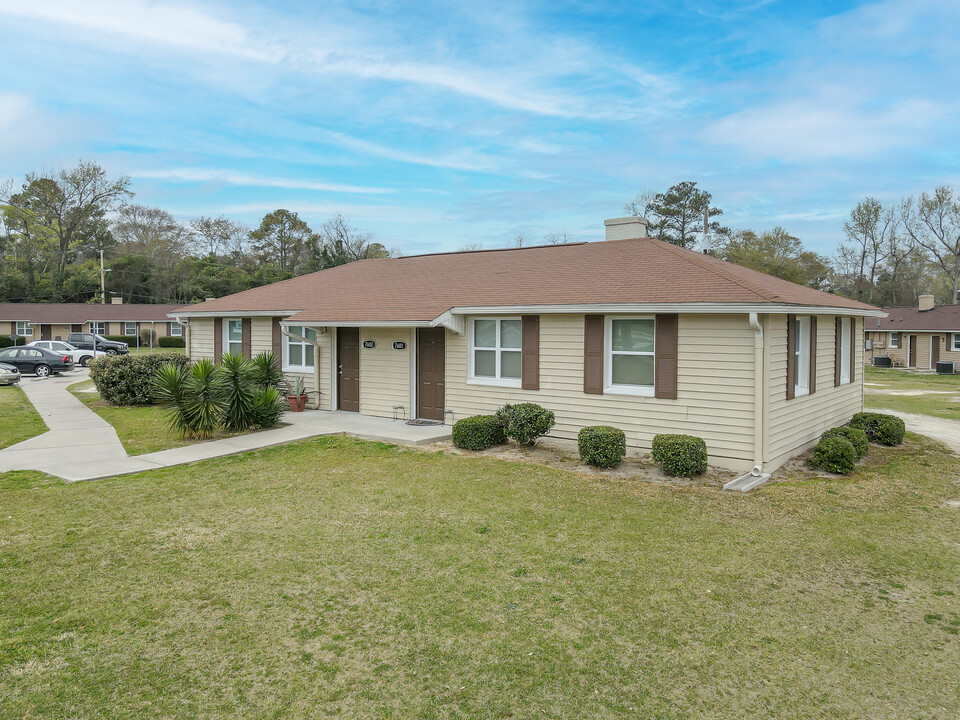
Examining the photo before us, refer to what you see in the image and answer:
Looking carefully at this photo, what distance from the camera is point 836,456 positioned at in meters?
9.66

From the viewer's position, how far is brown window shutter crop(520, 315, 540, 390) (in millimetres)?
11484

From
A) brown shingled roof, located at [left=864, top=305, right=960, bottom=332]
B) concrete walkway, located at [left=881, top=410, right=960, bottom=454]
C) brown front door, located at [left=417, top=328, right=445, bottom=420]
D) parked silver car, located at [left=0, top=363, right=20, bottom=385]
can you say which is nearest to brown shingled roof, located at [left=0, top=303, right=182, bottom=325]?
parked silver car, located at [left=0, top=363, right=20, bottom=385]

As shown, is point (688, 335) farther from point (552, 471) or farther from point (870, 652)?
point (870, 652)

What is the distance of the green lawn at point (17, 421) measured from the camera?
1212cm

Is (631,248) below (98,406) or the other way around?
the other way around

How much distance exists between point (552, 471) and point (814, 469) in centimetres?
446

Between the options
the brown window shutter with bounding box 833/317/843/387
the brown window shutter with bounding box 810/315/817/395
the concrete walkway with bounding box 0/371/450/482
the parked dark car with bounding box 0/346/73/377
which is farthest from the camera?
the parked dark car with bounding box 0/346/73/377

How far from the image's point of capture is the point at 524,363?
1167 cm

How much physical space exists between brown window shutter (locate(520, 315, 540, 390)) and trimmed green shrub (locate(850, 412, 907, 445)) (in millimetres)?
6949

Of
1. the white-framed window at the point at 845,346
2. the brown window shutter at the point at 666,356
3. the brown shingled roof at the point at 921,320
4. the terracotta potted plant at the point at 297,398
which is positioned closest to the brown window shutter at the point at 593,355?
the brown window shutter at the point at 666,356

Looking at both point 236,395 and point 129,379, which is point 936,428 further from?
point 129,379

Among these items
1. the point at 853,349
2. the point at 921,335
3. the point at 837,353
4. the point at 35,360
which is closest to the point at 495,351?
the point at 837,353

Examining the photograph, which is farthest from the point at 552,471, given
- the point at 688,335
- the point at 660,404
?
the point at 688,335

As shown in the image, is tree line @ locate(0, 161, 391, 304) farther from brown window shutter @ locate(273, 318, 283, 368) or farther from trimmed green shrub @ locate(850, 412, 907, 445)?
trimmed green shrub @ locate(850, 412, 907, 445)
